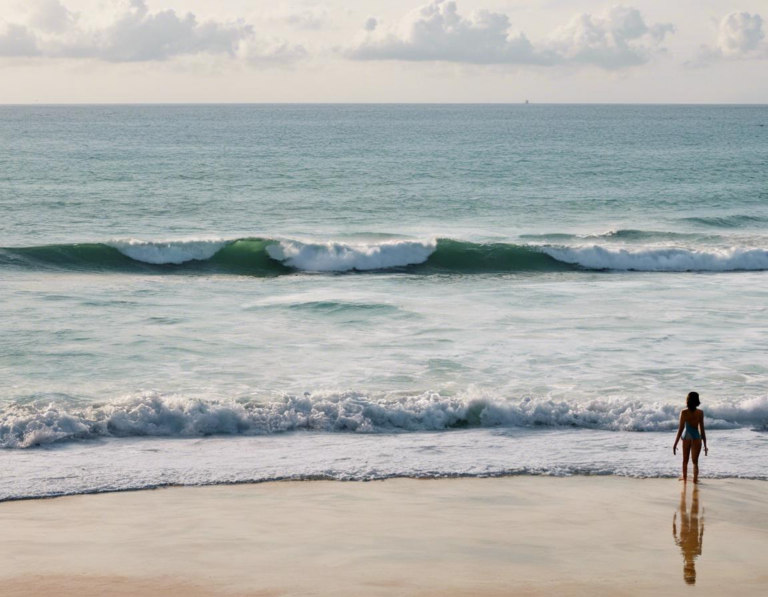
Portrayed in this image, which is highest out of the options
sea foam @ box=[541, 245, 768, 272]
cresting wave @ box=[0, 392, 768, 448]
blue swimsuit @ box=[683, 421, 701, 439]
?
blue swimsuit @ box=[683, 421, 701, 439]

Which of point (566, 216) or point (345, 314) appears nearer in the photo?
point (345, 314)

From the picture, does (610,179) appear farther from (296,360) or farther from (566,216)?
(296,360)

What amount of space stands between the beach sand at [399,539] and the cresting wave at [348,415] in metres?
2.27

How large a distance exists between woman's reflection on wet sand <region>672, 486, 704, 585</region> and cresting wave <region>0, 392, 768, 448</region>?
2.99 m

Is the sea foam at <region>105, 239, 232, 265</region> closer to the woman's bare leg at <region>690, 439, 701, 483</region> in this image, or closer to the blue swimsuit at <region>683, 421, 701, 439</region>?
the blue swimsuit at <region>683, 421, 701, 439</region>

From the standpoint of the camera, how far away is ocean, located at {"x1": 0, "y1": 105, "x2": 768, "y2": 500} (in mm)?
11773

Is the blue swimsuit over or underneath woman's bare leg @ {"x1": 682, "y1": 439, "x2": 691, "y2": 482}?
over

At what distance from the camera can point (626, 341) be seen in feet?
56.1

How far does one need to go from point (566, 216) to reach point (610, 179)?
49.4 ft

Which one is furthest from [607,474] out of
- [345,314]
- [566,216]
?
[566,216]

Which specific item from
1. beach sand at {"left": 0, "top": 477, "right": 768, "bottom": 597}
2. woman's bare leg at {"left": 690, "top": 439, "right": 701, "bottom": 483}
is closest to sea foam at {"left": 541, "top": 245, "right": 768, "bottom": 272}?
woman's bare leg at {"left": 690, "top": 439, "right": 701, "bottom": 483}

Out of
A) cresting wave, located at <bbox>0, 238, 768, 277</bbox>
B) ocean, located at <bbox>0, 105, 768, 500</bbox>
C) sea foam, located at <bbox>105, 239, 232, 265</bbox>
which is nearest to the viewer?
ocean, located at <bbox>0, 105, 768, 500</bbox>

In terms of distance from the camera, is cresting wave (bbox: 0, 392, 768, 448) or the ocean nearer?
the ocean

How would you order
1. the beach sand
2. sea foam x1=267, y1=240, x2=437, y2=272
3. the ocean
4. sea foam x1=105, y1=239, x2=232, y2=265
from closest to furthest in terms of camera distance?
the beach sand → the ocean → sea foam x1=267, y1=240, x2=437, y2=272 → sea foam x1=105, y1=239, x2=232, y2=265
